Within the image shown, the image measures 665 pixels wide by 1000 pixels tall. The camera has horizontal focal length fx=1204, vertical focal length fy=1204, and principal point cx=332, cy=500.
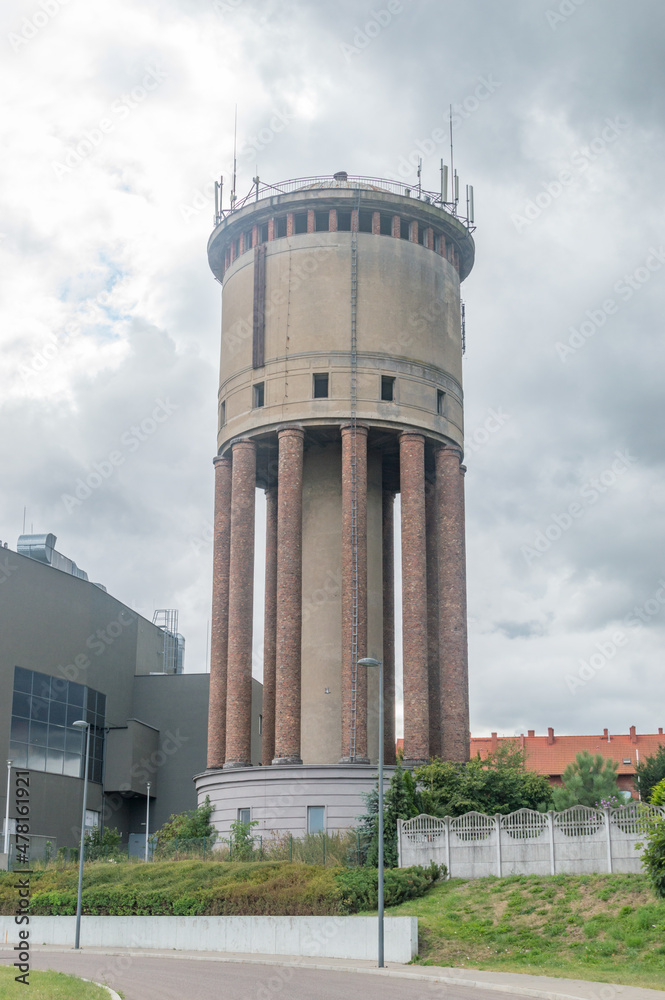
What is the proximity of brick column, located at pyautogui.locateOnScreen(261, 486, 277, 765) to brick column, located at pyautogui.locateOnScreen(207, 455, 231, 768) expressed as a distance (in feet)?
8.87

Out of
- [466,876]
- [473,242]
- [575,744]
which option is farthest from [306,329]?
[575,744]

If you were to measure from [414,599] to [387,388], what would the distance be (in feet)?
31.7

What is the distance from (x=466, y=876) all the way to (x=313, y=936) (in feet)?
20.4

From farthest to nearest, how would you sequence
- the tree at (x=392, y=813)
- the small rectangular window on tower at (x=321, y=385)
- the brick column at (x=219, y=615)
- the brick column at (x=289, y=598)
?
the small rectangular window on tower at (x=321, y=385)
the brick column at (x=219, y=615)
the brick column at (x=289, y=598)
the tree at (x=392, y=813)

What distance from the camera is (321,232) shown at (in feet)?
180

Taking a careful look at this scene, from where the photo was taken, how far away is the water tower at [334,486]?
4956 cm

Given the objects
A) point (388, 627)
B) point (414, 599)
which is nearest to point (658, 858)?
point (414, 599)

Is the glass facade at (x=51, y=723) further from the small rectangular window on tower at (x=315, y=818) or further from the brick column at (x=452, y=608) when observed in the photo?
the brick column at (x=452, y=608)

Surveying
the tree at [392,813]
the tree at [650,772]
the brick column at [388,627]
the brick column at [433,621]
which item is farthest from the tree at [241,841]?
the tree at [650,772]

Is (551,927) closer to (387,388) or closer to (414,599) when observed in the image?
(414,599)

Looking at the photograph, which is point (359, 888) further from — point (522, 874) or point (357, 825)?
point (357, 825)

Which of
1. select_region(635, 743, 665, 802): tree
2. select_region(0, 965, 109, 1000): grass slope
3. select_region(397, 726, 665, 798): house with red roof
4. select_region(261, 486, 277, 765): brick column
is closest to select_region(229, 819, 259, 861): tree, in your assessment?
select_region(261, 486, 277, 765): brick column

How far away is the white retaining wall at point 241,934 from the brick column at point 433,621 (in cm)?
1749

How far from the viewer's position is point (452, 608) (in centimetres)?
5238
